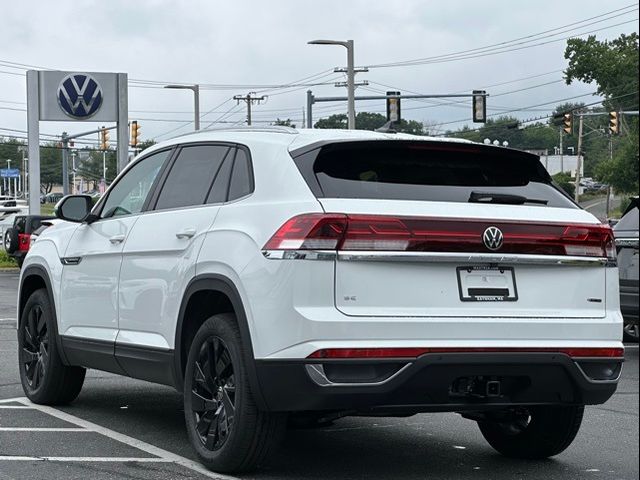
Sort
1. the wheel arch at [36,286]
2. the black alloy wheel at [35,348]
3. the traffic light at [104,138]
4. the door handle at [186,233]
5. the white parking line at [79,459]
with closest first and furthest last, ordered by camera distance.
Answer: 1. the door handle at [186,233]
2. the white parking line at [79,459]
3. the wheel arch at [36,286]
4. the black alloy wheel at [35,348]
5. the traffic light at [104,138]

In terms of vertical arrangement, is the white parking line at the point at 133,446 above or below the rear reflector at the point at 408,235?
below

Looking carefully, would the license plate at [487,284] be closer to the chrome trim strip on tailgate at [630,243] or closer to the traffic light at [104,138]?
the chrome trim strip on tailgate at [630,243]

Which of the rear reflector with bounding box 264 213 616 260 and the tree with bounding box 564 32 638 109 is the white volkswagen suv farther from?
the tree with bounding box 564 32 638 109

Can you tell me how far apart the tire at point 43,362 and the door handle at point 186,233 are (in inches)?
81.1

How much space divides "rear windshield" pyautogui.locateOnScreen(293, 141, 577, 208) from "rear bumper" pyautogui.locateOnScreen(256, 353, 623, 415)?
814 millimetres

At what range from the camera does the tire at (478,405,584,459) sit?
676 cm

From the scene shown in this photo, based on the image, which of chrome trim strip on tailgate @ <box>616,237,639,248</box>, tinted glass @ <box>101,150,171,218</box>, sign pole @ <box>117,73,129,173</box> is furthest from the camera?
sign pole @ <box>117,73,129,173</box>

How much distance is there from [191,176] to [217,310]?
3.26 feet

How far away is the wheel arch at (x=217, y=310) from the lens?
5.93 m

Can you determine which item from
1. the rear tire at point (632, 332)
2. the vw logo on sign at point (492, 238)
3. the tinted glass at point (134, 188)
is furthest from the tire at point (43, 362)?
the rear tire at point (632, 332)

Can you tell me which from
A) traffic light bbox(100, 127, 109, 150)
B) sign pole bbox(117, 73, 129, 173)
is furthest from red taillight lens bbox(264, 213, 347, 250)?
traffic light bbox(100, 127, 109, 150)

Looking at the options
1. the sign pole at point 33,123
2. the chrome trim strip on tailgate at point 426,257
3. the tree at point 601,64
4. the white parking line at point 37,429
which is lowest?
the white parking line at point 37,429

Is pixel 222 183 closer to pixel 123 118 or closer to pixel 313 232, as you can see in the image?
pixel 313 232

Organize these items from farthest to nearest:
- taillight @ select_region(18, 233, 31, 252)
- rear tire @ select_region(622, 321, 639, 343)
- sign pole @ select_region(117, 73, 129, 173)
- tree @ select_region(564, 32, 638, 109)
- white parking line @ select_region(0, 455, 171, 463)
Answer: tree @ select_region(564, 32, 638, 109)
sign pole @ select_region(117, 73, 129, 173)
taillight @ select_region(18, 233, 31, 252)
white parking line @ select_region(0, 455, 171, 463)
rear tire @ select_region(622, 321, 639, 343)
